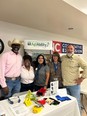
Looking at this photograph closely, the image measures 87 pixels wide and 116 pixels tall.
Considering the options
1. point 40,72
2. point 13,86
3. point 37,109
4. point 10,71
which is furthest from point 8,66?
point 37,109

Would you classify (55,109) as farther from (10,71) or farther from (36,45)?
(36,45)

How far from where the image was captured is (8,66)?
6.88ft

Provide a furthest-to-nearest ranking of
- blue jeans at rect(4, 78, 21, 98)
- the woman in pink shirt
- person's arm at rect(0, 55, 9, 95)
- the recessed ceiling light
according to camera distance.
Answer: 1. the woman in pink shirt
2. blue jeans at rect(4, 78, 21, 98)
3. person's arm at rect(0, 55, 9, 95)
4. the recessed ceiling light

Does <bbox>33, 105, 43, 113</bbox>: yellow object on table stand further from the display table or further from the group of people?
the group of people

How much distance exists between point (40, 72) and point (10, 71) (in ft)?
2.01

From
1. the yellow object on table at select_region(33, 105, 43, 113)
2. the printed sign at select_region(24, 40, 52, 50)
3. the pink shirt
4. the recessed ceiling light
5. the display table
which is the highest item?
the recessed ceiling light

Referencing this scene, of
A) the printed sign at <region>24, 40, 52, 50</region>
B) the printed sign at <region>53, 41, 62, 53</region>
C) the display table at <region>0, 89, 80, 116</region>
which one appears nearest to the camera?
the display table at <region>0, 89, 80, 116</region>

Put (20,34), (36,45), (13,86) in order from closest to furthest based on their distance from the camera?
(13,86) < (36,45) < (20,34)

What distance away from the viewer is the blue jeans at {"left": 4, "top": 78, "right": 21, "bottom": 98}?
214 cm

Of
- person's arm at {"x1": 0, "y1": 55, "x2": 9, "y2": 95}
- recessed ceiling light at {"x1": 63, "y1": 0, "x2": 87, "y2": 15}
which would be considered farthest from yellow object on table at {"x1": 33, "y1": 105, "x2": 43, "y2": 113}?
recessed ceiling light at {"x1": 63, "y1": 0, "x2": 87, "y2": 15}

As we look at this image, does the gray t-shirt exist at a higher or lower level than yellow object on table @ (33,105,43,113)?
higher

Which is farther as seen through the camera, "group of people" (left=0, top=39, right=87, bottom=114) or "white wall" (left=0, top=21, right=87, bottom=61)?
"white wall" (left=0, top=21, right=87, bottom=61)

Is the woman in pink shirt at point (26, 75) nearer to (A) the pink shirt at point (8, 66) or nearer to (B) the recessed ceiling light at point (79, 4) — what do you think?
(A) the pink shirt at point (8, 66)

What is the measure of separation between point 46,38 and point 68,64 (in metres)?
1.81
